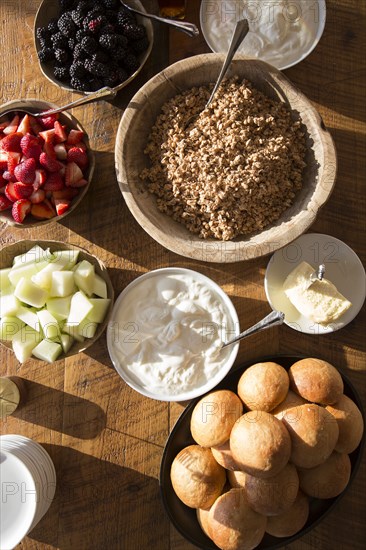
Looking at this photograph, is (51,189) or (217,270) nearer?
(51,189)

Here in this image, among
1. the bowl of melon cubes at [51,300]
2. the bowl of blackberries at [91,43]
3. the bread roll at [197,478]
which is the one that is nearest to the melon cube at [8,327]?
the bowl of melon cubes at [51,300]

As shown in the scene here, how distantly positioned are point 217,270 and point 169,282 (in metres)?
0.15

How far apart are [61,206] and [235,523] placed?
0.92 metres

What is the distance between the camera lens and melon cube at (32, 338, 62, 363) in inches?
56.2

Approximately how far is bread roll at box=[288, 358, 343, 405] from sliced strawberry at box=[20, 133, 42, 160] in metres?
0.89

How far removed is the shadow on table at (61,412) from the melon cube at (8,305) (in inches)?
10.0

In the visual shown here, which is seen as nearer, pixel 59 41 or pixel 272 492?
pixel 272 492

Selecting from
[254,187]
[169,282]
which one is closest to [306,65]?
[254,187]

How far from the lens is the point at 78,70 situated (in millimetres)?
1471

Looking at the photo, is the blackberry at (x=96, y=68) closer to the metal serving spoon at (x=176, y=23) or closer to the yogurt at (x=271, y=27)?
the metal serving spoon at (x=176, y=23)

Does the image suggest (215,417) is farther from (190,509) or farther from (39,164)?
(39,164)

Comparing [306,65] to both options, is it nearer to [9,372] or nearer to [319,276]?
[319,276]

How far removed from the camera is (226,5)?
1601 millimetres

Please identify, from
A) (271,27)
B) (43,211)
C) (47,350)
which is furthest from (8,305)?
(271,27)
